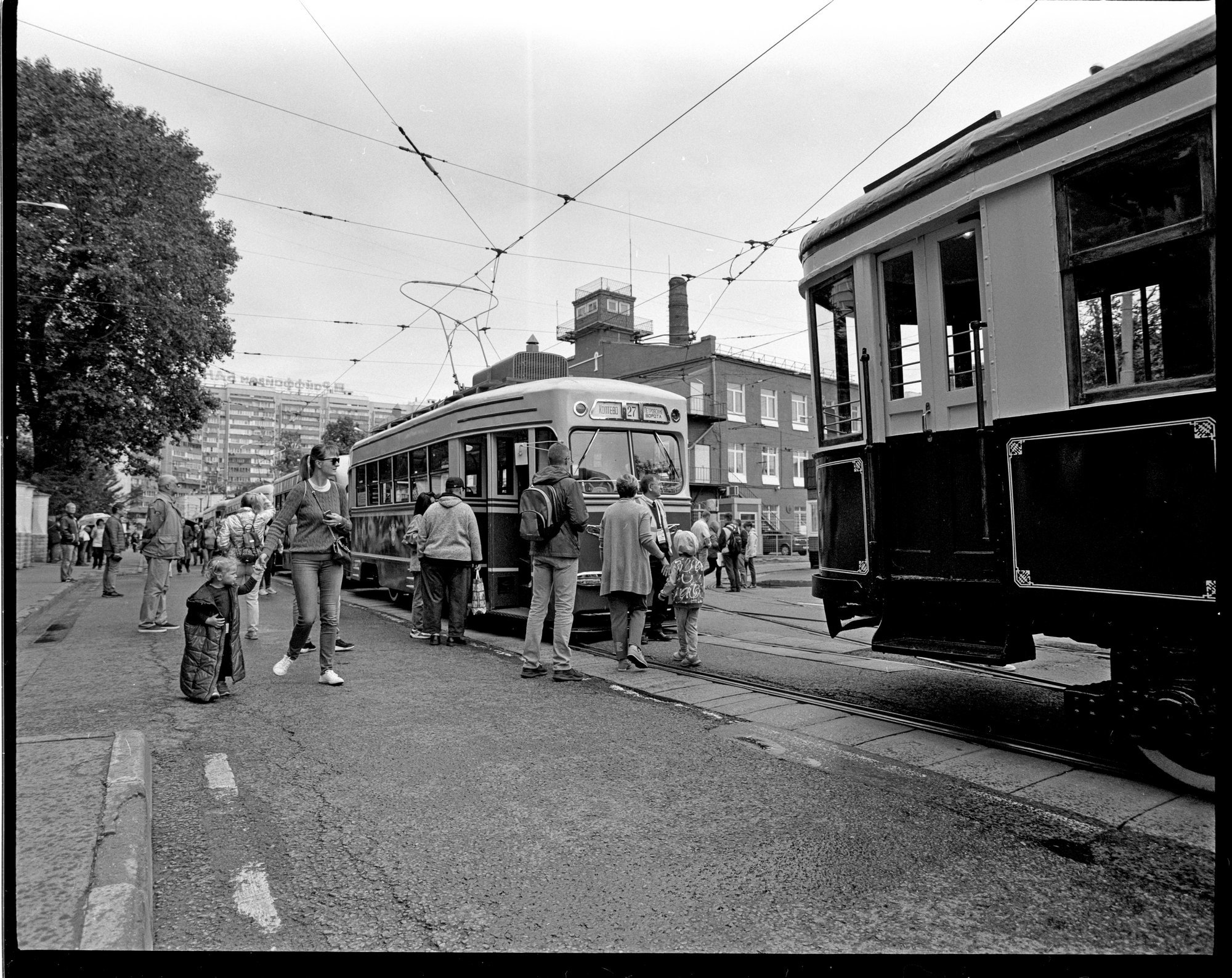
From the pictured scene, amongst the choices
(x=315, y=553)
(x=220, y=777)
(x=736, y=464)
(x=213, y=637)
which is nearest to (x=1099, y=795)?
(x=220, y=777)

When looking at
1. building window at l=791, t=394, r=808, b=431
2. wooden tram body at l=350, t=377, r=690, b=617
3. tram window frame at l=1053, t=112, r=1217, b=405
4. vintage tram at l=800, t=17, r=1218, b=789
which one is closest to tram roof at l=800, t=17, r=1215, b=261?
vintage tram at l=800, t=17, r=1218, b=789

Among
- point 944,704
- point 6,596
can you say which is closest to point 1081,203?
point 944,704

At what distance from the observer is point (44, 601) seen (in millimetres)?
13383

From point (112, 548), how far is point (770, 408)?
31.8 meters

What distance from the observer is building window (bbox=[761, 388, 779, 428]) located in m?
40.0

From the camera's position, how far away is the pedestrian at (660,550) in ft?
26.0

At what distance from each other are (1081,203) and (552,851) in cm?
401

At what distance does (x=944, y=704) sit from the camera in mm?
5629

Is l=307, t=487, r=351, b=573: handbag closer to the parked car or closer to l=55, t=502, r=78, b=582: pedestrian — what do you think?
l=55, t=502, r=78, b=582: pedestrian

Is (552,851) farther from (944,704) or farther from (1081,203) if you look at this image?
(1081,203)

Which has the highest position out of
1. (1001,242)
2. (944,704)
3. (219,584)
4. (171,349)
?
(171,349)

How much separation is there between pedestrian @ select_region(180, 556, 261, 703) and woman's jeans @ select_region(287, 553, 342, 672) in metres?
0.53

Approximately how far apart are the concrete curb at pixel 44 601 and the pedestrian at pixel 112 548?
89 centimetres

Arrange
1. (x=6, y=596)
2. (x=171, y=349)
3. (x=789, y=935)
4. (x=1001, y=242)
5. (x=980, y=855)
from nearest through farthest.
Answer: (x=6, y=596), (x=789, y=935), (x=980, y=855), (x=1001, y=242), (x=171, y=349)
